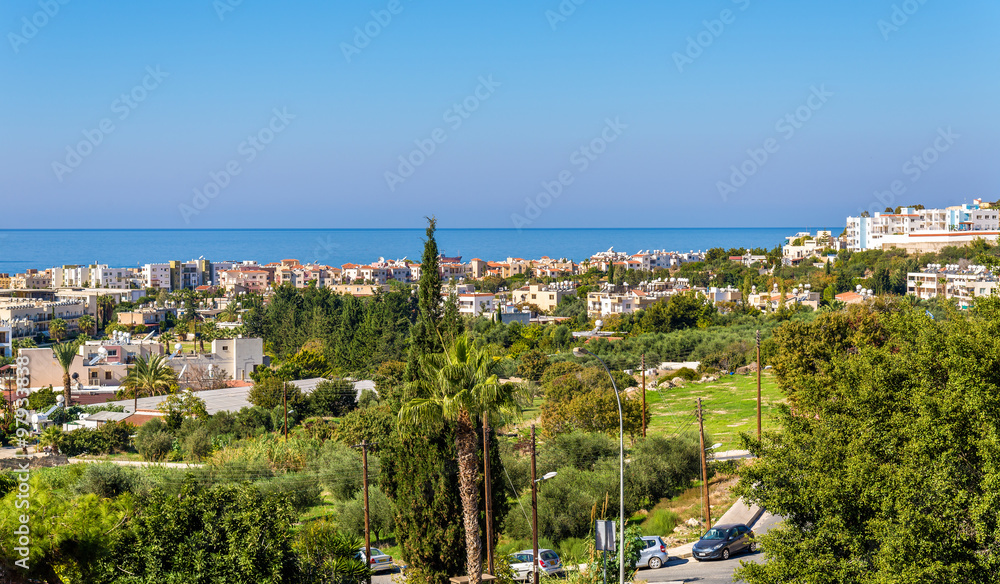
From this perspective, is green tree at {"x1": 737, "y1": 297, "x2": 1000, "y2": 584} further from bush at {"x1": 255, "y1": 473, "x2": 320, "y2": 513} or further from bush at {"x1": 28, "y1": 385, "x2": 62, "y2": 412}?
bush at {"x1": 28, "y1": 385, "x2": 62, "y2": 412}

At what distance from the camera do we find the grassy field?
37.5m

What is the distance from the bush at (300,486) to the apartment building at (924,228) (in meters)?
119

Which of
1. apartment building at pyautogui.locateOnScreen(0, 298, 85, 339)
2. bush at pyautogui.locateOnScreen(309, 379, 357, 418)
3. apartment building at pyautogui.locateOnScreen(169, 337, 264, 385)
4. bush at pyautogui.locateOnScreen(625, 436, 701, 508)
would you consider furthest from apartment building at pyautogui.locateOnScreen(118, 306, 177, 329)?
bush at pyautogui.locateOnScreen(625, 436, 701, 508)

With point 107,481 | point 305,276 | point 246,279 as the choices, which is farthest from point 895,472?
point 246,279

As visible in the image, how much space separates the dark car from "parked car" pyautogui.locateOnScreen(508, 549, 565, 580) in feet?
11.8

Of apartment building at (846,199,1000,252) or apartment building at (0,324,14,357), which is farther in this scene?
apartment building at (846,199,1000,252)

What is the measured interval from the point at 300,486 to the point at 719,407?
77.5 feet

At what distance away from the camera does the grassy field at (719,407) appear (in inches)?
1478

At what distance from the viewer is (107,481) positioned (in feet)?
91.8

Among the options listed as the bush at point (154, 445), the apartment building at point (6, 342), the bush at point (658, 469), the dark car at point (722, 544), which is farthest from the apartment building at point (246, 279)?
the dark car at point (722, 544)

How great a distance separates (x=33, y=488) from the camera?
10859mm


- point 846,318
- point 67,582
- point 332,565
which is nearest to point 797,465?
point 332,565

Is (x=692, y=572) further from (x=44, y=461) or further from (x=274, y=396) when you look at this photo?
(x=274, y=396)

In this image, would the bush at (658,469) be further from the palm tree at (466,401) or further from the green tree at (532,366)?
the green tree at (532,366)
